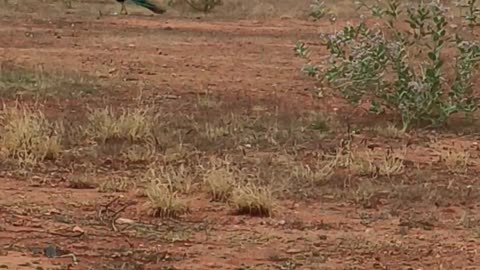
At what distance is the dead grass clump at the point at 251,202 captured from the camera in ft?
23.8

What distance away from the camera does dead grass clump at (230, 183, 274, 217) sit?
727 centimetres

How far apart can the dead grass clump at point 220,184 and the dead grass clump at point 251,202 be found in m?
0.23

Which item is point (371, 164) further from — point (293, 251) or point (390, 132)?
point (293, 251)

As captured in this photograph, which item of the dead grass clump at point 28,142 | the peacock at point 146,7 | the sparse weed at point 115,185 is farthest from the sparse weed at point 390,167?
the peacock at point 146,7

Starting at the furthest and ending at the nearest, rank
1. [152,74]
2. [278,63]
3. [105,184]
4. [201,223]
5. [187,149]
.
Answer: [278,63] → [152,74] → [187,149] → [105,184] → [201,223]

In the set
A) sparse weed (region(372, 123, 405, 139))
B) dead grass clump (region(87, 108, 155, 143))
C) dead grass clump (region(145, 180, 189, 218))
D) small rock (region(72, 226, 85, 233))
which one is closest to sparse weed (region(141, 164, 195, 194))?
dead grass clump (region(145, 180, 189, 218))

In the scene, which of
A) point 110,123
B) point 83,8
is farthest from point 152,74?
point 83,8

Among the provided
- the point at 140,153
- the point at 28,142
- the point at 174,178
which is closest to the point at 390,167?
the point at 174,178

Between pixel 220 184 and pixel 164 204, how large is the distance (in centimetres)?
64

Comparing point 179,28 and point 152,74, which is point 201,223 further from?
point 179,28

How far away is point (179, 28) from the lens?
868 inches

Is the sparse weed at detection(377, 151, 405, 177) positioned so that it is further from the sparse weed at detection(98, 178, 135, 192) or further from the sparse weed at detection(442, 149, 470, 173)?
the sparse weed at detection(98, 178, 135, 192)

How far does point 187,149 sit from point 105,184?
1603 mm

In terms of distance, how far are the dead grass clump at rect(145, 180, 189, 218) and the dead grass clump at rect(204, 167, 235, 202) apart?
42 centimetres
